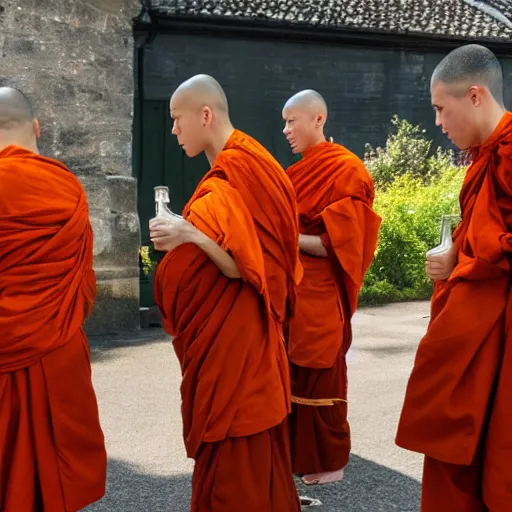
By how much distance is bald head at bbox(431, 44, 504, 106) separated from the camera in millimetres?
3010

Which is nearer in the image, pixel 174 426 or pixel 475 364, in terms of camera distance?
pixel 475 364

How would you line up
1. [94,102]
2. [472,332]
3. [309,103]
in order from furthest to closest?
1. [94,102]
2. [309,103]
3. [472,332]

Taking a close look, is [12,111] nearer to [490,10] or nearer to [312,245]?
[312,245]

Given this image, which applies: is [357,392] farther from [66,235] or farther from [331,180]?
[66,235]

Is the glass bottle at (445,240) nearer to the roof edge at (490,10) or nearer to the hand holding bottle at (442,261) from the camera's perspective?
the hand holding bottle at (442,261)

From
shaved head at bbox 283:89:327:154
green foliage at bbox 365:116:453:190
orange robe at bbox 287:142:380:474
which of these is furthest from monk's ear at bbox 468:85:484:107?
green foliage at bbox 365:116:453:190

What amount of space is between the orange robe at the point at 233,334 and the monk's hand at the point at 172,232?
8 cm

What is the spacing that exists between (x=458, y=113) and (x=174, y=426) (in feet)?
11.0

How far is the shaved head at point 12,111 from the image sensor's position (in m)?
3.41

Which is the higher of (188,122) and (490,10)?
(490,10)

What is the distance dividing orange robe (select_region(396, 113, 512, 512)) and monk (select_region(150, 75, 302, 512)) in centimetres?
63

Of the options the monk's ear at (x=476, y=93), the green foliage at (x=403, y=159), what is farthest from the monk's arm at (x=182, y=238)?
the green foliage at (x=403, y=159)

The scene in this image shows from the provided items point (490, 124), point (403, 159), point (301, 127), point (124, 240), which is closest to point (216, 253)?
point (490, 124)

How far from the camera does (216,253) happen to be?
315cm
